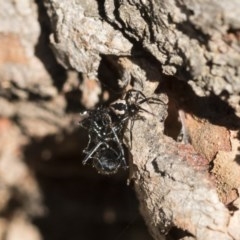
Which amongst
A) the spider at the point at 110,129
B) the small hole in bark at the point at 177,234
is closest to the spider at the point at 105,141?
the spider at the point at 110,129

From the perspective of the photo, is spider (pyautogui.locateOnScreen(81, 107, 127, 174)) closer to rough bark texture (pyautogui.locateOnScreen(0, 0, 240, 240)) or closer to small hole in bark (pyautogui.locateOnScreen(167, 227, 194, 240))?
rough bark texture (pyautogui.locateOnScreen(0, 0, 240, 240))

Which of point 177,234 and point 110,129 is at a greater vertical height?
point 177,234

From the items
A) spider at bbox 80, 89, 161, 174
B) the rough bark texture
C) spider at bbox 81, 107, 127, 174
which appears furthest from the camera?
spider at bbox 81, 107, 127, 174

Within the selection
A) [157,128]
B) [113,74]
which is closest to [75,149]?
[113,74]

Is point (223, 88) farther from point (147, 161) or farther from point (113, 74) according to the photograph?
point (113, 74)

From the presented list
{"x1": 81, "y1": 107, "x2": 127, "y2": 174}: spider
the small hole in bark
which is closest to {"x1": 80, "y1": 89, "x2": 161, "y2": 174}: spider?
{"x1": 81, "y1": 107, "x2": 127, "y2": 174}: spider

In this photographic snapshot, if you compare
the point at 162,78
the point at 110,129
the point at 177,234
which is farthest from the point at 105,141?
the point at 177,234

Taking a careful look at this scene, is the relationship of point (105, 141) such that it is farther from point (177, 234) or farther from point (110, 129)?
point (177, 234)
